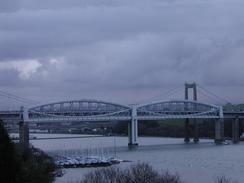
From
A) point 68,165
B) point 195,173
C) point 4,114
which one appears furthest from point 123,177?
point 4,114

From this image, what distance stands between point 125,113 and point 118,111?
4.62ft

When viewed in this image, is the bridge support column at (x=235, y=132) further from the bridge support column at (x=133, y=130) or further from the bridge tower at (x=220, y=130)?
the bridge support column at (x=133, y=130)

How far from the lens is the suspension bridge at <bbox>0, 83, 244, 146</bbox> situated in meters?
67.4

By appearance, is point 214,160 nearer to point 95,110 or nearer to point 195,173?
point 195,173

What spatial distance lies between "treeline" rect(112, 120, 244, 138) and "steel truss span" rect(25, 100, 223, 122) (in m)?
9.06

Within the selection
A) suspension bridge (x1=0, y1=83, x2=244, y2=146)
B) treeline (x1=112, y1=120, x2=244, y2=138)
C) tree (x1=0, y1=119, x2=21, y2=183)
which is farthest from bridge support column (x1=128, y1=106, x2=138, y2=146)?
tree (x1=0, y1=119, x2=21, y2=183)

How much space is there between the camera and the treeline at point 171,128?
92.4 meters

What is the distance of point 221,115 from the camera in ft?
267

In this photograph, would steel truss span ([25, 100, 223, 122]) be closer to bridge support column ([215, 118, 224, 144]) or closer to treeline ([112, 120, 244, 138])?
bridge support column ([215, 118, 224, 144])

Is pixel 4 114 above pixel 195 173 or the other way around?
above

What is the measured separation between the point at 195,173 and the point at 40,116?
34.9 metres

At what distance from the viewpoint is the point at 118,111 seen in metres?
74.2

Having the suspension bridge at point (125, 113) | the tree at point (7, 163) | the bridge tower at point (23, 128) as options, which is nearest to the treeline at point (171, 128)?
the suspension bridge at point (125, 113)

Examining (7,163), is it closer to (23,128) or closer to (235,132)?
(23,128)
